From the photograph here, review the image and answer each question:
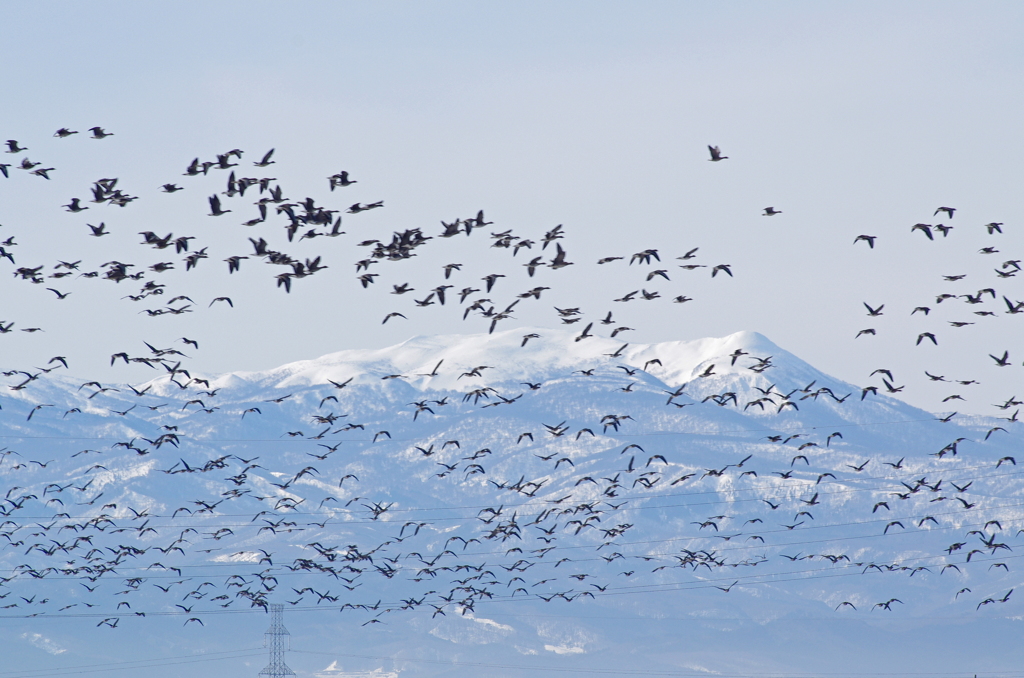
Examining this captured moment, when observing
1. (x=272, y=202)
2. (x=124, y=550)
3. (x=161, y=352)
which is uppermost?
(x=272, y=202)

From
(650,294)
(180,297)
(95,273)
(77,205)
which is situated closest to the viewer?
(77,205)

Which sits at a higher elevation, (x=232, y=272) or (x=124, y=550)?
(x=232, y=272)

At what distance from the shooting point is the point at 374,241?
5344 centimetres

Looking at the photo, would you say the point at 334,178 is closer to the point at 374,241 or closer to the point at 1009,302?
the point at 374,241

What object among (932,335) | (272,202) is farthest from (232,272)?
(932,335)

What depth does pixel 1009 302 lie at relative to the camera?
59.5 metres

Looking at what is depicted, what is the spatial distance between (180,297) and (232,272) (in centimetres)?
1506

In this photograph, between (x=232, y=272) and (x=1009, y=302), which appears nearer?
(x=232, y=272)

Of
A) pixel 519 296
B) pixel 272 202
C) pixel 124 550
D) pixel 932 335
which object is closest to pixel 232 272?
pixel 272 202

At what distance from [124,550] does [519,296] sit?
1942 inches

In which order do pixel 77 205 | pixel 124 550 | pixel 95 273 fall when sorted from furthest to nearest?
pixel 124 550
pixel 95 273
pixel 77 205

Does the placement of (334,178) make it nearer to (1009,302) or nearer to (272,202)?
(272,202)

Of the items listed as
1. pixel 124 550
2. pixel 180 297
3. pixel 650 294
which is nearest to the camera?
pixel 650 294

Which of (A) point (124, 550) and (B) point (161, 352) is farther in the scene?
(A) point (124, 550)
